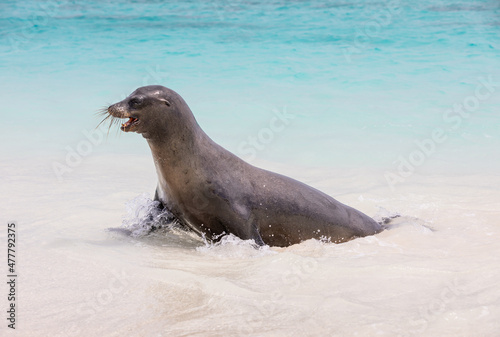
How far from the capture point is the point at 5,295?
341 cm

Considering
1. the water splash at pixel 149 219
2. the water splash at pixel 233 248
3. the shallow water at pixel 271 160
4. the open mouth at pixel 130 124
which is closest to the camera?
the shallow water at pixel 271 160

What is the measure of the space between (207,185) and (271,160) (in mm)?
3747

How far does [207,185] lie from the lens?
447 centimetres

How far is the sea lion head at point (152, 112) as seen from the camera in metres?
4.23

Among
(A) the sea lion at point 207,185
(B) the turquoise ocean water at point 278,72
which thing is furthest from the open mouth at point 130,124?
(B) the turquoise ocean water at point 278,72

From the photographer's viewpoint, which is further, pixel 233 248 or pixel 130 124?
pixel 233 248

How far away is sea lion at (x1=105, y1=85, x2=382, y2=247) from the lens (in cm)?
436

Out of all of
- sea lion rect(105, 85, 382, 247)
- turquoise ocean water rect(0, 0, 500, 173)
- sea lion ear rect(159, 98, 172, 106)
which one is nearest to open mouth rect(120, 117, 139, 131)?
sea lion rect(105, 85, 382, 247)

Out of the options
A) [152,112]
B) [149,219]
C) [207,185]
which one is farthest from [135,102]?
[149,219]

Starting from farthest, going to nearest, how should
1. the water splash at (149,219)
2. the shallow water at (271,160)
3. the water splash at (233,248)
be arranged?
the water splash at (149,219), the water splash at (233,248), the shallow water at (271,160)

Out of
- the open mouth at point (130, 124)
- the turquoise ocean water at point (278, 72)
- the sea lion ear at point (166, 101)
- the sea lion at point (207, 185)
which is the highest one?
the sea lion ear at point (166, 101)

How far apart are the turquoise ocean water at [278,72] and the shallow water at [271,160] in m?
0.06

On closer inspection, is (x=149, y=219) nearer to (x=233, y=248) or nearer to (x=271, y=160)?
(x=233, y=248)

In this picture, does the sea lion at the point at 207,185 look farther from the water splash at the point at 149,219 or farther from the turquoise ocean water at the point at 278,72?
the turquoise ocean water at the point at 278,72
